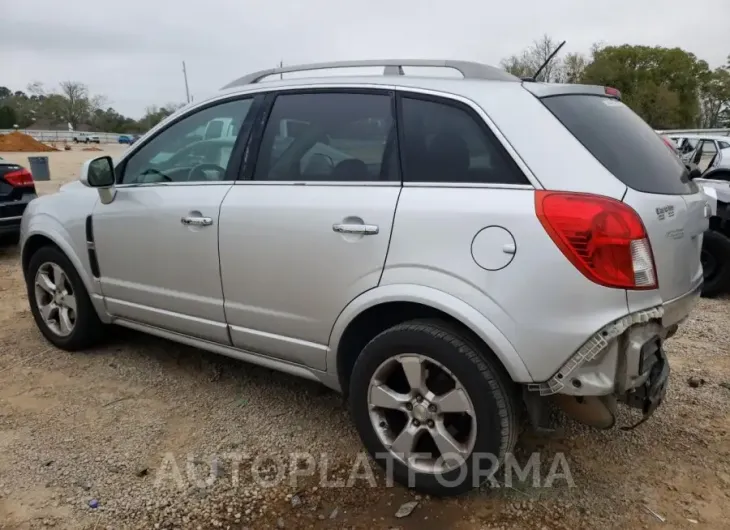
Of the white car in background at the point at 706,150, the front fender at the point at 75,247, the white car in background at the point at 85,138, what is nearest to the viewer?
the front fender at the point at 75,247

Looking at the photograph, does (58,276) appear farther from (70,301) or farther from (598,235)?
(598,235)

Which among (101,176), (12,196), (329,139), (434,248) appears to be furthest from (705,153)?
(12,196)

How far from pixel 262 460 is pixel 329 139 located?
158cm

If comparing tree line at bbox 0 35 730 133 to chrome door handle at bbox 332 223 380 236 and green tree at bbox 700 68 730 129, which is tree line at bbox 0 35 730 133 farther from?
chrome door handle at bbox 332 223 380 236

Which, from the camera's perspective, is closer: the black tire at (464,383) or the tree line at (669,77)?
the black tire at (464,383)

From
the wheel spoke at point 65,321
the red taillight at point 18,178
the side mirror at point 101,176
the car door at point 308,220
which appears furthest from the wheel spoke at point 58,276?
the red taillight at point 18,178

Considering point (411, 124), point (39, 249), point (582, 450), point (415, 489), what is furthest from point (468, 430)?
point (39, 249)

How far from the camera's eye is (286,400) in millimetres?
3459

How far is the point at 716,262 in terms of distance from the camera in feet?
17.5

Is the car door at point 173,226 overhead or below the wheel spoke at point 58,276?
overhead

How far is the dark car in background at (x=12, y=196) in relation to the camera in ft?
22.3

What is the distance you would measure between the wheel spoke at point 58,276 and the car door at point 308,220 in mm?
1646

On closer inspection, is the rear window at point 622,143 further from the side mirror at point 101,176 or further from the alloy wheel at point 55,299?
the alloy wheel at point 55,299

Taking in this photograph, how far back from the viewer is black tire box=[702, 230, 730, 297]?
5219 mm
